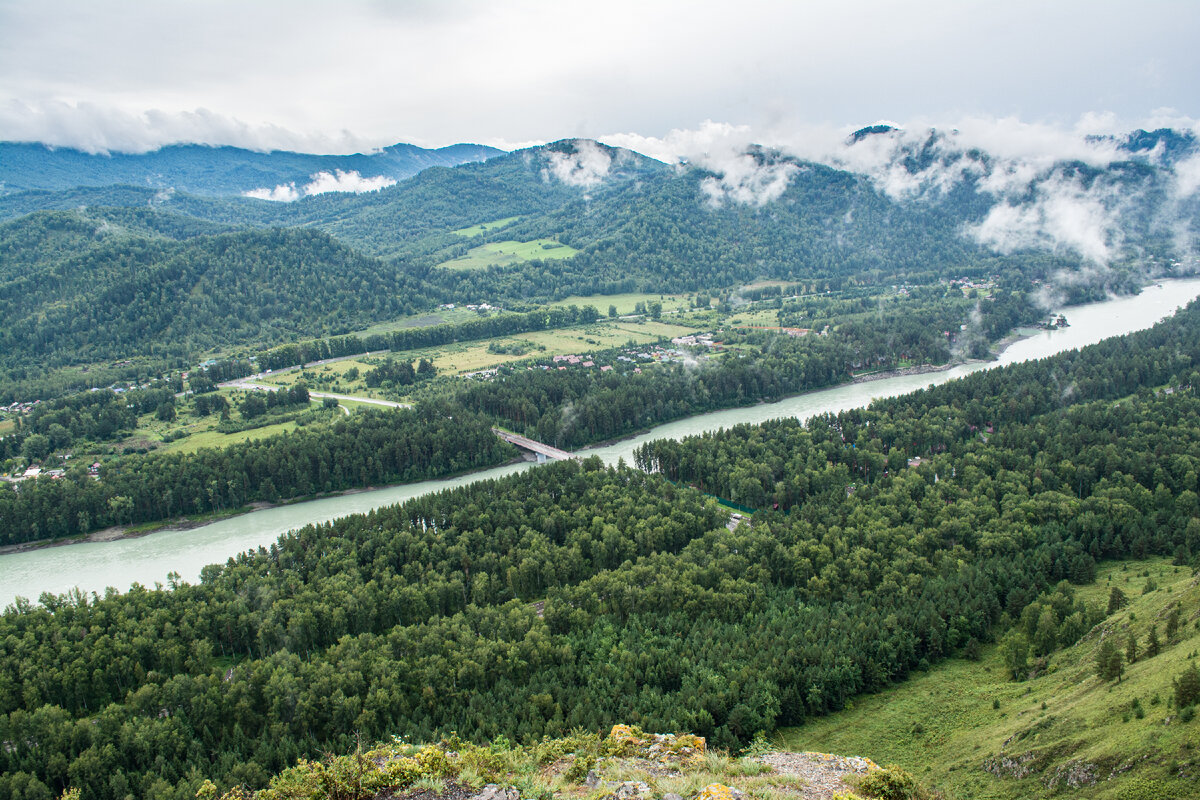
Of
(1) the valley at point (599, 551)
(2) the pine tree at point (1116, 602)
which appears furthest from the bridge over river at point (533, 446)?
(2) the pine tree at point (1116, 602)

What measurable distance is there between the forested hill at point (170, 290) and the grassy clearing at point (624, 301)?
34.9m

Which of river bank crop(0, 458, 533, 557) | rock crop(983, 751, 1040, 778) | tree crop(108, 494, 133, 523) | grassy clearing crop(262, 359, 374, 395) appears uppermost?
grassy clearing crop(262, 359, 374, 395)

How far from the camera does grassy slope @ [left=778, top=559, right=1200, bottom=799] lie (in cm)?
1969

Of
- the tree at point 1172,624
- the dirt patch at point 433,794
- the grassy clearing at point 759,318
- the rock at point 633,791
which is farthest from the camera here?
the grassy clearing at point 759,318

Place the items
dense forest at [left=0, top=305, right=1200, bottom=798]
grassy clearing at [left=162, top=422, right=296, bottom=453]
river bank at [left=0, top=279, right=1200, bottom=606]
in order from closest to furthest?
dense forest at [left=0, top=305, right=1200, bottom=798] < river bank at [left=0, top=279, right=1200, bottom=606] < grassy clearing at [left=162, top=422, right=296, bottom=453]

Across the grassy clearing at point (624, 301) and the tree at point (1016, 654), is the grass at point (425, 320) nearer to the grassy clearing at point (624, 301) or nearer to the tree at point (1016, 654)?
the grassy clearing at point (624, 301)

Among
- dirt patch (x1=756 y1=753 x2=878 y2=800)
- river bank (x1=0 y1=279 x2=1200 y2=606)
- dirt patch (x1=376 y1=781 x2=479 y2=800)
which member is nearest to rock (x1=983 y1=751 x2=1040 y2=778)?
dirt patch (x1=756 y1=753 x2=878 y2=800)

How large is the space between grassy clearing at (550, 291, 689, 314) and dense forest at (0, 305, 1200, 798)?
321 feet

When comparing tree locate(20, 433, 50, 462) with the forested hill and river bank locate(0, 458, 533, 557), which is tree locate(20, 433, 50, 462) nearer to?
river bank locate(0, 458, 533, 557)

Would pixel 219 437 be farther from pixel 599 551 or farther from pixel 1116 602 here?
pixel 1116 602

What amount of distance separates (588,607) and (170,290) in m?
125

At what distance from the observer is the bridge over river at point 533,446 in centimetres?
7300

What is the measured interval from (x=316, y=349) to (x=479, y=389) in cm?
4499

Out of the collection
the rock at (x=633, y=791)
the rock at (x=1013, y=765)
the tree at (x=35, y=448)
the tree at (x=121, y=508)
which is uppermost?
the tree at (x=35, y=448)
